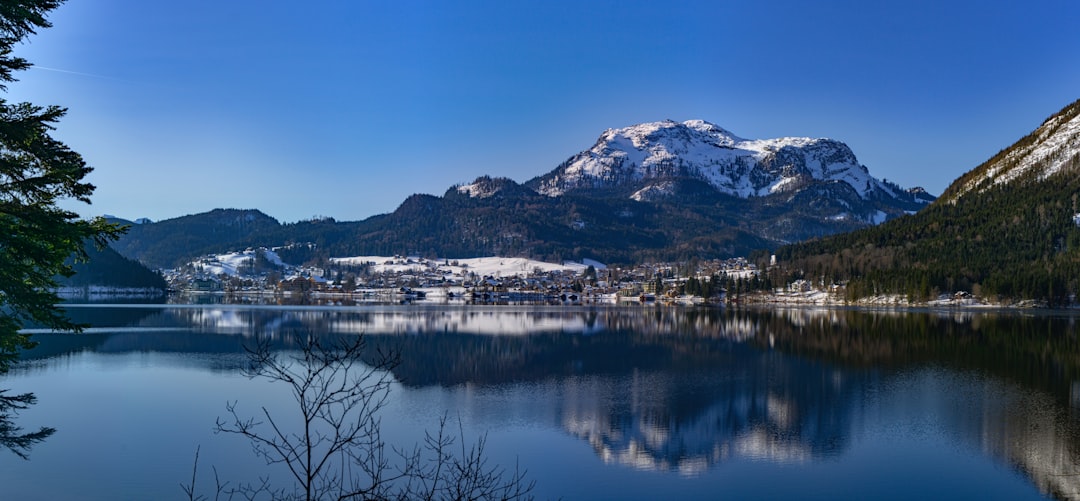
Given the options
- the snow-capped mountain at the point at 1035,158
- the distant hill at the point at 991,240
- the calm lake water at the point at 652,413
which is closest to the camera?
the calm lake water at the point at 652,413

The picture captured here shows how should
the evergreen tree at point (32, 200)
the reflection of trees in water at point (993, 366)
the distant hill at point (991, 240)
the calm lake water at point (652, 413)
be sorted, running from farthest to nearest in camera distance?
the distant hill at point (991, 240) → the reflection of trees in water at point (993, 366) → the calm lake water at point (652, 413) → the evergreen tree at point (32, 200)

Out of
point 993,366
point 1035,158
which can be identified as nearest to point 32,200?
point 993,366

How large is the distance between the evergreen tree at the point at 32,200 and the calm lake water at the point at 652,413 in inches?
237

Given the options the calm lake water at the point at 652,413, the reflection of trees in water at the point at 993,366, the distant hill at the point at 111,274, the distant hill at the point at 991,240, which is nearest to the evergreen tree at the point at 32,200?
the calm lake water at the point at 652,413

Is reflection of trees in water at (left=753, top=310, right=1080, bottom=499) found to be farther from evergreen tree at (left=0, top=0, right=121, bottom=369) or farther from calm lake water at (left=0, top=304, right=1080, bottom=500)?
→ evergreen tree at (left=0, top=0, right=121, bottom=369)

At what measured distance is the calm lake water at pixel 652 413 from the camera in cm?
2011

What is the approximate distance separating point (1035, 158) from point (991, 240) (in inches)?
1718

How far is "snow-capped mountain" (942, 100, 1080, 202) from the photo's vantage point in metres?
152

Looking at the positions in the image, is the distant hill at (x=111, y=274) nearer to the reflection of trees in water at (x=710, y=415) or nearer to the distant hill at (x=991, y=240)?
the distant hill at (x=991, y=240)

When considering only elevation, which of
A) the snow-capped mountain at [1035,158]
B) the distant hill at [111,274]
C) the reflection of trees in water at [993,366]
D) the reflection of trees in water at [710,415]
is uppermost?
the snow-capped mountain at [1035,158]

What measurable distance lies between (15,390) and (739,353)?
41.4 metres

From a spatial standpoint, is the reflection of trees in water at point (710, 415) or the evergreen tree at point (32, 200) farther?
the reflection of trees in water at point (710, 415)

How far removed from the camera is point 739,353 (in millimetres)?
51562

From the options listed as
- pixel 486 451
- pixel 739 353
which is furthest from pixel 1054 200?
pixel 486 451
